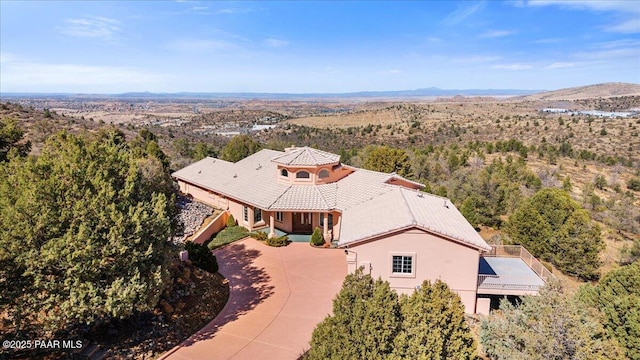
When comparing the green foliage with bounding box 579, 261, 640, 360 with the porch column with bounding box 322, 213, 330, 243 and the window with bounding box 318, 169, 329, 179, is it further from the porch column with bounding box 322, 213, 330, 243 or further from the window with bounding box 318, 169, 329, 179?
the window with bounding box 318, 169, 329, 179

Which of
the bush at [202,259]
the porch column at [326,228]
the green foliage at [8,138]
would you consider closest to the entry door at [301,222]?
the porch column at [326,228]

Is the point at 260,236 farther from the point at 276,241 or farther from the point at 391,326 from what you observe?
the point at 391,326

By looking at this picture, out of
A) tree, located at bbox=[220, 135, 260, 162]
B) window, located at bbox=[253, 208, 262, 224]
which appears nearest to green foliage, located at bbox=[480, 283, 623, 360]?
window, located at bbox=[253, 208, 262, 224]

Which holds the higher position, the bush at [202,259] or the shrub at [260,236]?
the bush at [202,259]

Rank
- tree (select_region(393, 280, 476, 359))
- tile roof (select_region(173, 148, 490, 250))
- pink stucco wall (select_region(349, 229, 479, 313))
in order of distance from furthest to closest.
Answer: tile roof (select_region(173, 148, 490, 250)) → pink stucco wall (select_region(349, 229, 479, 313)) → tree (select_region(393, 280, 476, 359))

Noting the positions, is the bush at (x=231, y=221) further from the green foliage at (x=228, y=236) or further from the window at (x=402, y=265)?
the window at (x=402, y=265)

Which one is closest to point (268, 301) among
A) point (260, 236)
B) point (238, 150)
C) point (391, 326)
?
point (260, 236)
